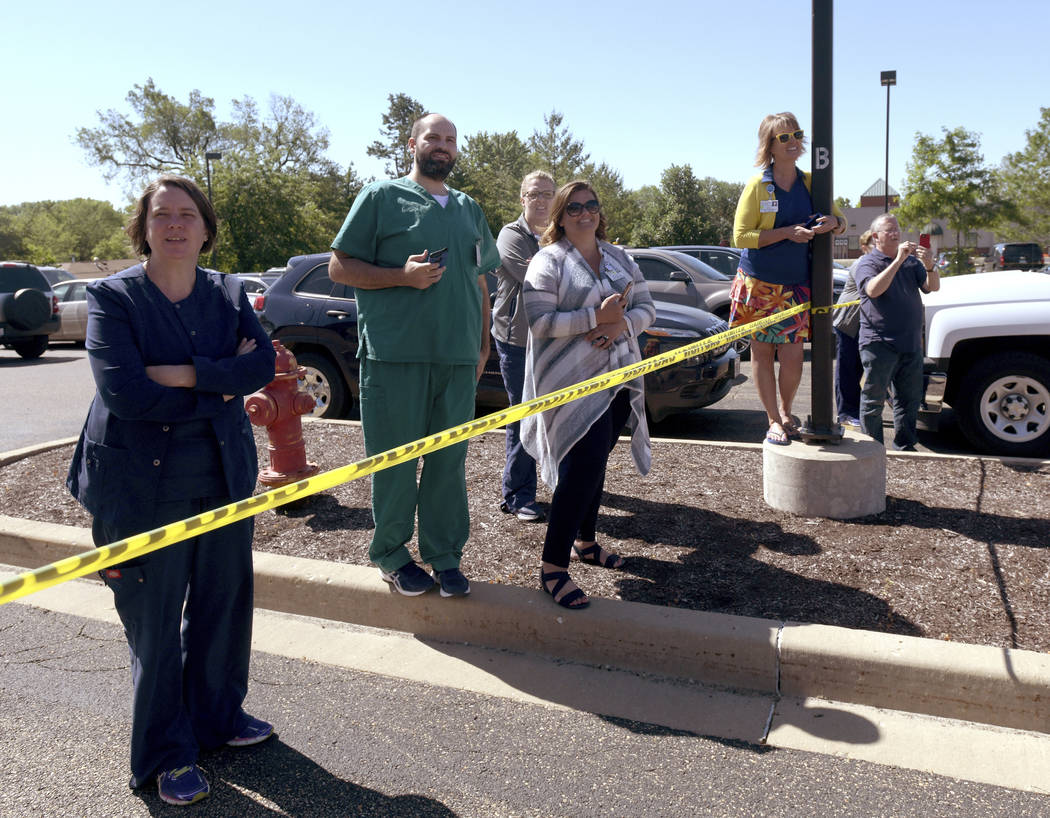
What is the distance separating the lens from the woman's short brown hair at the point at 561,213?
12.5 feet

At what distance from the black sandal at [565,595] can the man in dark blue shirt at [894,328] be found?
330 cm

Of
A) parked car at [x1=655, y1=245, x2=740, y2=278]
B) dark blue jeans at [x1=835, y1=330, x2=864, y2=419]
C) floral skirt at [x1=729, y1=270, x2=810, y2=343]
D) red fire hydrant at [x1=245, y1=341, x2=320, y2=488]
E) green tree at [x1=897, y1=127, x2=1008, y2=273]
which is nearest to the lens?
floral skirt at [x1=729, y1=270, x2=810, y2=343]

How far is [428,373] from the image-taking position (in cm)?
375

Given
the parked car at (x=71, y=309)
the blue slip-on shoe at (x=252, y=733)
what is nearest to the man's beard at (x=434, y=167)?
the blue slip-on shoe at (x=252, y=733)

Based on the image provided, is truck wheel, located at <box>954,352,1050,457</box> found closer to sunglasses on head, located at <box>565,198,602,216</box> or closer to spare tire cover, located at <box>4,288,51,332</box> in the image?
sunglasses on head, located at <box>565,198,602,216</box>

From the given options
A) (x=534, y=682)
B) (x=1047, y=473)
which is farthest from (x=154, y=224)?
(x=1047, y=473)

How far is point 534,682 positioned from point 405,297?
1.63 meters

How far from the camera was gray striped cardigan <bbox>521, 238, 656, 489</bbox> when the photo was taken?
3.74m

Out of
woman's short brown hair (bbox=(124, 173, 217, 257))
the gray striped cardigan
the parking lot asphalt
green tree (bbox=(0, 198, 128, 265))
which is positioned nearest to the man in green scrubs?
the gray striped cardigan

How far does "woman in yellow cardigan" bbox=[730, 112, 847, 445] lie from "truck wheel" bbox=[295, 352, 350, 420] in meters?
4.42

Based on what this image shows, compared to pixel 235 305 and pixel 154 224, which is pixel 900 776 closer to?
pixel 235 305

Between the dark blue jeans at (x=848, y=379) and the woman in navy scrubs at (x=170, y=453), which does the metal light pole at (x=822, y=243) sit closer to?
the dark blue jeans at (x=848, y=379)

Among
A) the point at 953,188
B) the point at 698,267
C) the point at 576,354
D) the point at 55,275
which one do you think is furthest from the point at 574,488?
the point at 953,188

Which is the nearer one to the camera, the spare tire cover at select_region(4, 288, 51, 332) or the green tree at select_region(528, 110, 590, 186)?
the spare tire cover at select_region(4, 288, 51, 332)
